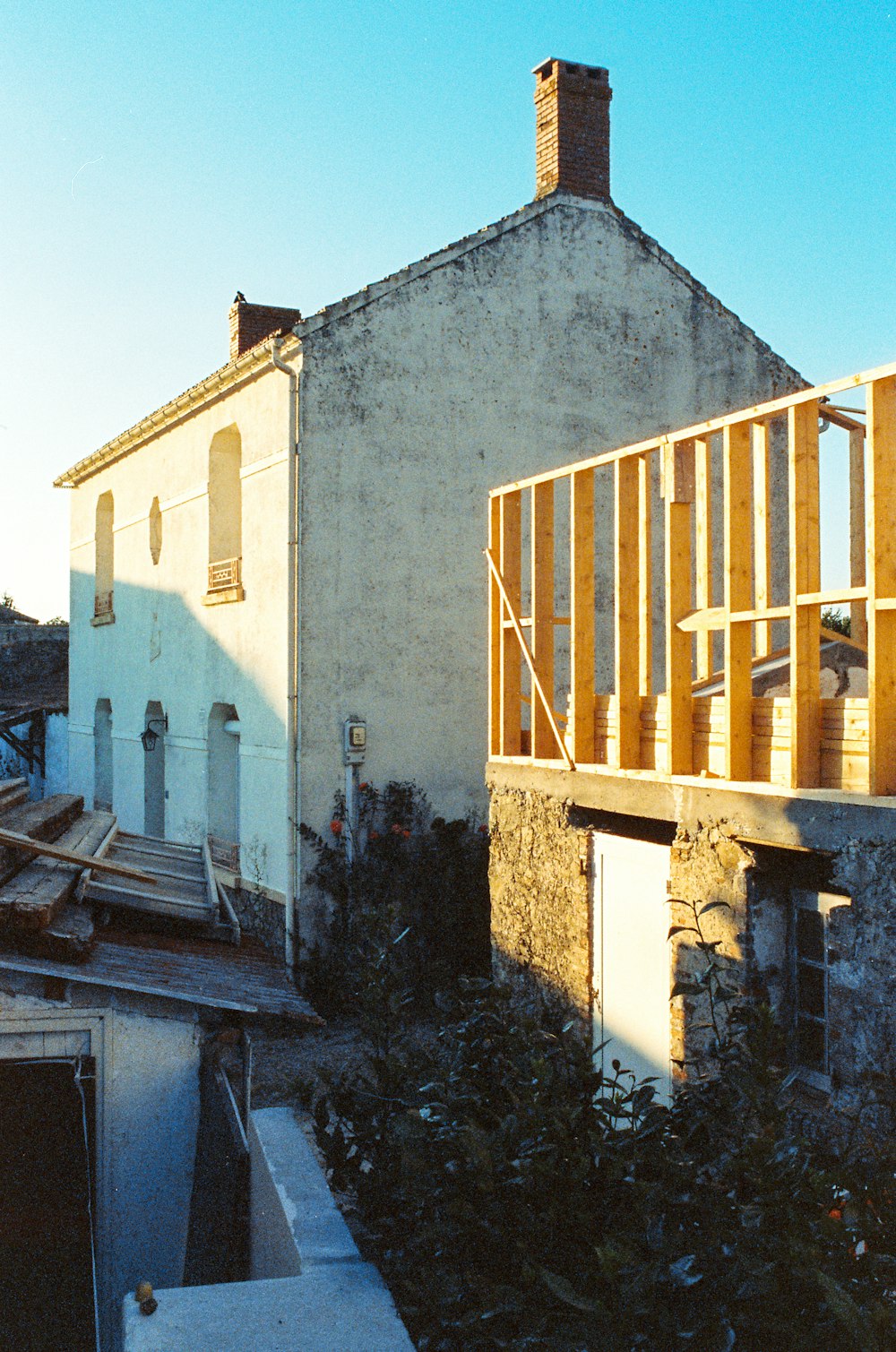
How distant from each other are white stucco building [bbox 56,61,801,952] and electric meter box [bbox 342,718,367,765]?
106 mm

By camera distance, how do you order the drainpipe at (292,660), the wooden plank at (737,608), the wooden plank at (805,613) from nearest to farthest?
the wooden plank at (805,613) → the wooden plank at (737,608) → the drainpipe at (292,660)

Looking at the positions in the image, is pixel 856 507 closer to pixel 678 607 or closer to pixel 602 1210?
pixel 678 607

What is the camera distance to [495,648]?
750 centimetres

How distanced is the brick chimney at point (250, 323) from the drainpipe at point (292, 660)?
12.6ft

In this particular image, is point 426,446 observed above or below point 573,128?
below

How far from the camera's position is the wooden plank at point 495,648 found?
23.6 ft

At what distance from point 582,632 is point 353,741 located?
541 centimetres

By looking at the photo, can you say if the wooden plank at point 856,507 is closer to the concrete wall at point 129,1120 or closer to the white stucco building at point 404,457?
the concrete wall at point 129,1120

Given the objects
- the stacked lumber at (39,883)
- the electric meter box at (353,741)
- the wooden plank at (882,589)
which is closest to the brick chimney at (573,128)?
the electric meter box at (353,741)

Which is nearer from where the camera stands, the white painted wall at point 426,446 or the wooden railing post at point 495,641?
the wooden railing post at point 495,641

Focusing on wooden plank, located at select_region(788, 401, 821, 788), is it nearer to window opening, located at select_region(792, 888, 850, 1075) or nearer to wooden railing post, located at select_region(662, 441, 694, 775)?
window opening, located at select_region(792, 888, 850, 1075)

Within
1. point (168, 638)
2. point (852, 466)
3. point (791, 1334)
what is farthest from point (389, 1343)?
point (168, 638)

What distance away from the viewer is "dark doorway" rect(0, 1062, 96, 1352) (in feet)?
17.3

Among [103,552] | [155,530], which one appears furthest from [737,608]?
[103,552]
